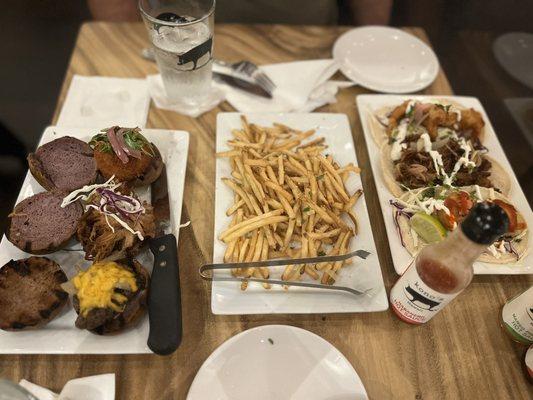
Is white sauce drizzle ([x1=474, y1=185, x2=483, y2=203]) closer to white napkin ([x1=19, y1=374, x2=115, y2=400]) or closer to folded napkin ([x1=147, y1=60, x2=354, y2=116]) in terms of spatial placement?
folded napkin ([x1=147, y1=60, x2=354, y2=116])

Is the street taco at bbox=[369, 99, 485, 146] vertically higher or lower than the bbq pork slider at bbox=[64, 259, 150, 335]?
higher

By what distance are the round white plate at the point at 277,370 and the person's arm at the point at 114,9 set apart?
2.44 meters

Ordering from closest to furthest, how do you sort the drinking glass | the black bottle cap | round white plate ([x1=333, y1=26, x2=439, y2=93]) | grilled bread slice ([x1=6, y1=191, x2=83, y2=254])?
the black bottle cap → grilled bread slice ([x1=6, y1=191, x2=83, y2=254]) → the drinking glass → round white plate ([x1=333, y1=26, x2=439, y2=93])

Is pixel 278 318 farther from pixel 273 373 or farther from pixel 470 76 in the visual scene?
pixel 470 76

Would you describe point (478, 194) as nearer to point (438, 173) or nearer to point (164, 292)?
point (438, 173)

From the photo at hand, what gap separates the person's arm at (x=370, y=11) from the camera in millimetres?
3027

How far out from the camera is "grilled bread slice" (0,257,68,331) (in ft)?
4.60

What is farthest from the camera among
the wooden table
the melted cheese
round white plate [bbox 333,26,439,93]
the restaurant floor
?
the restaurant floor

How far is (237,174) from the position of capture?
1873mm

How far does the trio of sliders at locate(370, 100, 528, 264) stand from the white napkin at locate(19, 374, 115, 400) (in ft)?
3.88

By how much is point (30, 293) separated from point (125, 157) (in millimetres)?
606

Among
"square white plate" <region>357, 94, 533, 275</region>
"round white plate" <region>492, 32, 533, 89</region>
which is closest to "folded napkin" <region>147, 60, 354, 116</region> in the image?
"square white plate" <region>357, 94, 533, 275</region>

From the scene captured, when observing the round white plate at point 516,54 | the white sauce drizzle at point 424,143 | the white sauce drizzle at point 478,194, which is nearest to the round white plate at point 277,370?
the white sauce drizzle at point 478,194

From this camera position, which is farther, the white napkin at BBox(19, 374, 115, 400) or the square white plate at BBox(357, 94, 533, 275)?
the square white plate at BBox(357, 94, 533, 275)
